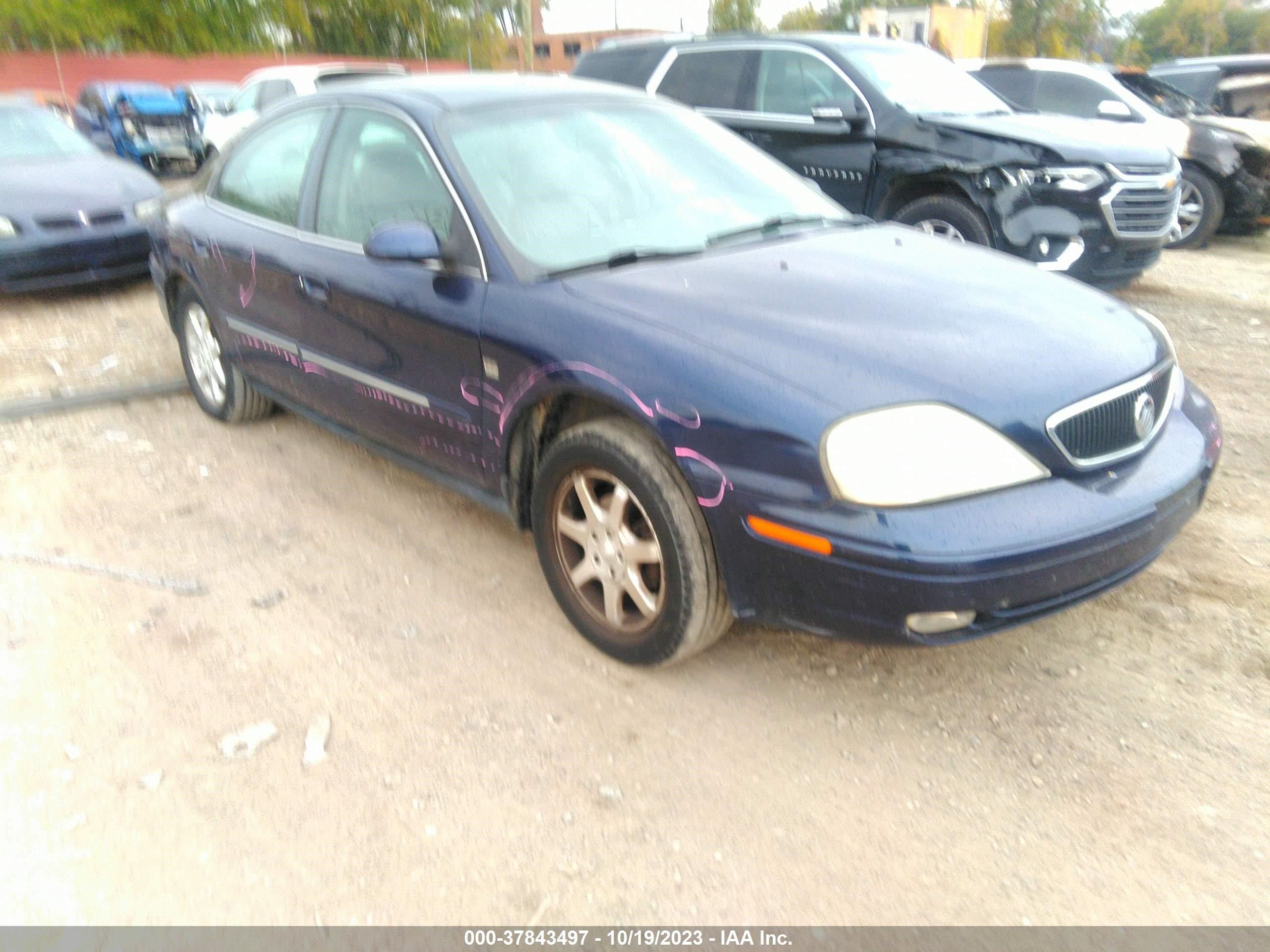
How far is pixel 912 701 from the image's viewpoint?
2840mm

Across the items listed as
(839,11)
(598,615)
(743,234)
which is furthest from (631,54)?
(839,11)

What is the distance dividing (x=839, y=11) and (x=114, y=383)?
48231 mm

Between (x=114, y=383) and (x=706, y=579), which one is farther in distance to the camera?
(x=114, y=383)

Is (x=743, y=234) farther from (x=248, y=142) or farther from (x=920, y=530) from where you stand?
(x=248, y=142)

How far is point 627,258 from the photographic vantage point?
3115 millimetres

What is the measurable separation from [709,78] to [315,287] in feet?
16.5

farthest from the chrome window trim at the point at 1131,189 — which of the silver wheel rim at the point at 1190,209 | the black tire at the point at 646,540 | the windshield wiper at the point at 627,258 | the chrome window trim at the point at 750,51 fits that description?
the black tire at the point at 646,540

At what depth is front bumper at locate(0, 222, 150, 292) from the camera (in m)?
6.69

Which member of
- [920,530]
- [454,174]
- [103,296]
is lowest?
[103,296]

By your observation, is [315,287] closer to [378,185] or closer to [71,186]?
[378,185]

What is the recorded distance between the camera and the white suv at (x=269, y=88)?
12.5 meters

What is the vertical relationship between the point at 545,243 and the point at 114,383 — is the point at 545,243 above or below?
above

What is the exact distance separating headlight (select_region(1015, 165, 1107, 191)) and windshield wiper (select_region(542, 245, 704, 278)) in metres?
3.79
